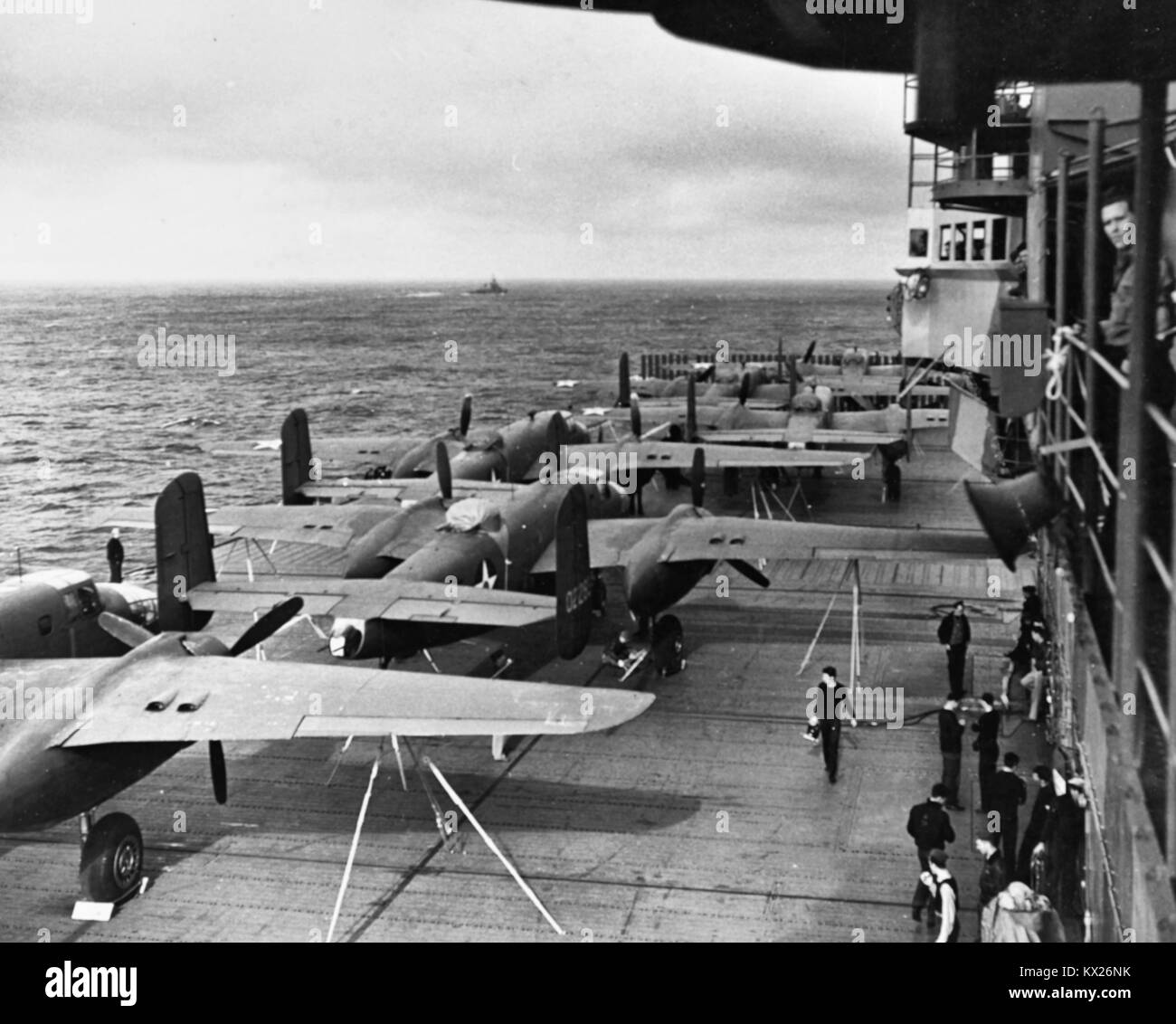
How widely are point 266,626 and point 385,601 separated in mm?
2391

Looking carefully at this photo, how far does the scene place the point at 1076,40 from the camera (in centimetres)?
784

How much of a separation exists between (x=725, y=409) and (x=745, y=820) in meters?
29.5

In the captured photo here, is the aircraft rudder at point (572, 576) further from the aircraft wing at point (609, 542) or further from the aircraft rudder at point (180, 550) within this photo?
the aircraft rudder at point (180, 550)

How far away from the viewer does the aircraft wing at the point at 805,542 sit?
1983cm

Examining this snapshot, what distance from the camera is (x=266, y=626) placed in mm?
16688

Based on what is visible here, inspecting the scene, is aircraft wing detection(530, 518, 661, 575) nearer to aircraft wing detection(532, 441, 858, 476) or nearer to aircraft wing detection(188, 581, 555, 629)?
aircraft wing detection(188, 581, 555, 629)

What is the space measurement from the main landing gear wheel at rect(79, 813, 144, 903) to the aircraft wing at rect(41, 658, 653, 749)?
1.55 meters

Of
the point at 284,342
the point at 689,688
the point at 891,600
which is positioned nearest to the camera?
the point at 689,688

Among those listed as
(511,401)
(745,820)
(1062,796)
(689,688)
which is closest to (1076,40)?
(1062,796)

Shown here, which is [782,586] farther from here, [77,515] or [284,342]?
[284,342]

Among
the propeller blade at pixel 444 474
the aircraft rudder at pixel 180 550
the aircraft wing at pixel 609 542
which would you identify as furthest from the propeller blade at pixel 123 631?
the propeller blade at pixel 444 474

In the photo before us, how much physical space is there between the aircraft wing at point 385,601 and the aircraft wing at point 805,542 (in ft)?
13.7

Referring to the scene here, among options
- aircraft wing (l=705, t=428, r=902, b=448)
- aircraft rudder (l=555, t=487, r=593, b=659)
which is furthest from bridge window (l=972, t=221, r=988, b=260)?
aircraft rudder (l=555, t=487, r=593, b=659)

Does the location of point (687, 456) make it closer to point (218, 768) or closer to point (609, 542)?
point (609, 542)
